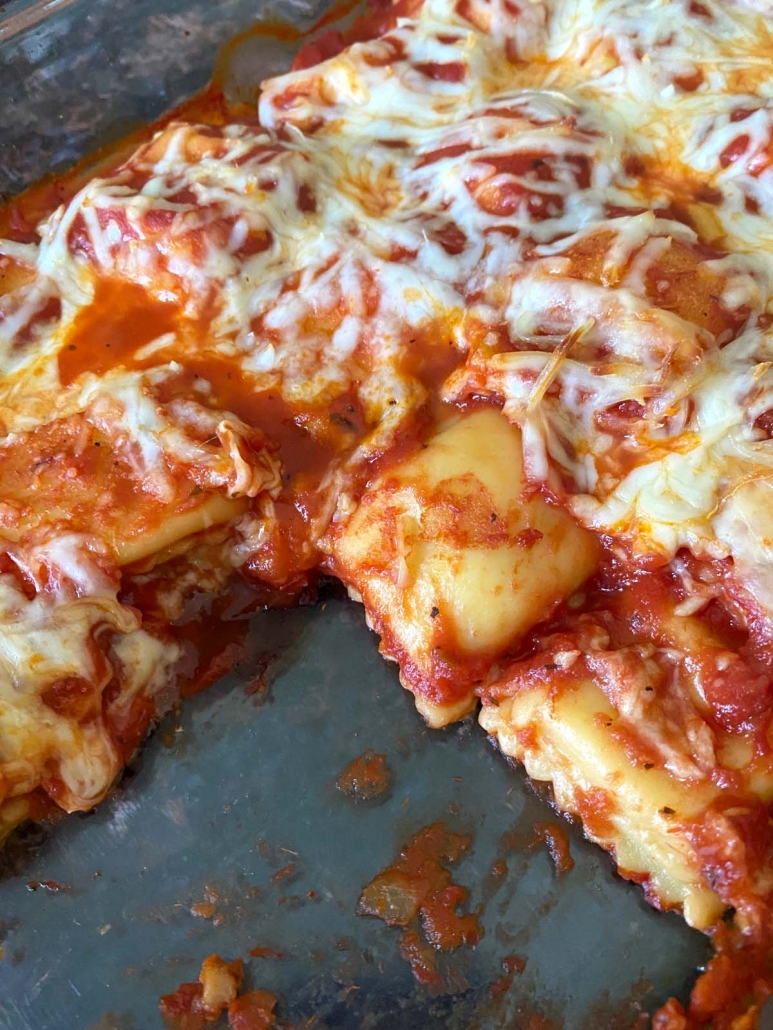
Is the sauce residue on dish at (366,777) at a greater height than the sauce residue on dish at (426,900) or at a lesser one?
greater

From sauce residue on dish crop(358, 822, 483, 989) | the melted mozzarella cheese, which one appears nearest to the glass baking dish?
sauce residue on dish crop(358, 822, 483, 989)

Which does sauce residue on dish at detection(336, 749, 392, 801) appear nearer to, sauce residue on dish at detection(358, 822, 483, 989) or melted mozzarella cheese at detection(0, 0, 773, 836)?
sauce residue on dish at detection(358, 822, 483, 989)

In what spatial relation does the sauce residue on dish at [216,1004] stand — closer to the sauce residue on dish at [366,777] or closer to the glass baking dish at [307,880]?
the glass baking dish at [307,880]

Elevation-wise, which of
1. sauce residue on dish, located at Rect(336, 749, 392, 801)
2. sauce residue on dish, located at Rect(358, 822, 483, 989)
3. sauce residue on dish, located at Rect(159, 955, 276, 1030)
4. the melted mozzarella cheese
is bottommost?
sauce residue on dish, located at Rect(358, 822, 483, 989)

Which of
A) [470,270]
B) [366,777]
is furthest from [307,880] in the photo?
[470,270]

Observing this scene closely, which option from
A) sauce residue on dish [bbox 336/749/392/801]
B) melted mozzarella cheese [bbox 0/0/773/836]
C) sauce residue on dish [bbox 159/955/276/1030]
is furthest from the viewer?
sauce residue on dish [bbox 336/749/392/801]

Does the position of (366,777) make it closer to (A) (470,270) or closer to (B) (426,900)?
(B) (426,900)

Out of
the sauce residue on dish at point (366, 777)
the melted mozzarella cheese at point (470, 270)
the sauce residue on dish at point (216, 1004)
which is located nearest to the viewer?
the sauce residue on dish at point (216, 1004)

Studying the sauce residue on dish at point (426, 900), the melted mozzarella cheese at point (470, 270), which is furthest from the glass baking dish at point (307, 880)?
the melted mozzarella cheese at point (470, 270)

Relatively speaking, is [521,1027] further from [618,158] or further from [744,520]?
[618,158]

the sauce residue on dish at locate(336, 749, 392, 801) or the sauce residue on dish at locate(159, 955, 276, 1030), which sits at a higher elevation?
the sauce residue on dish at locate(336, 749, 392, 801)
